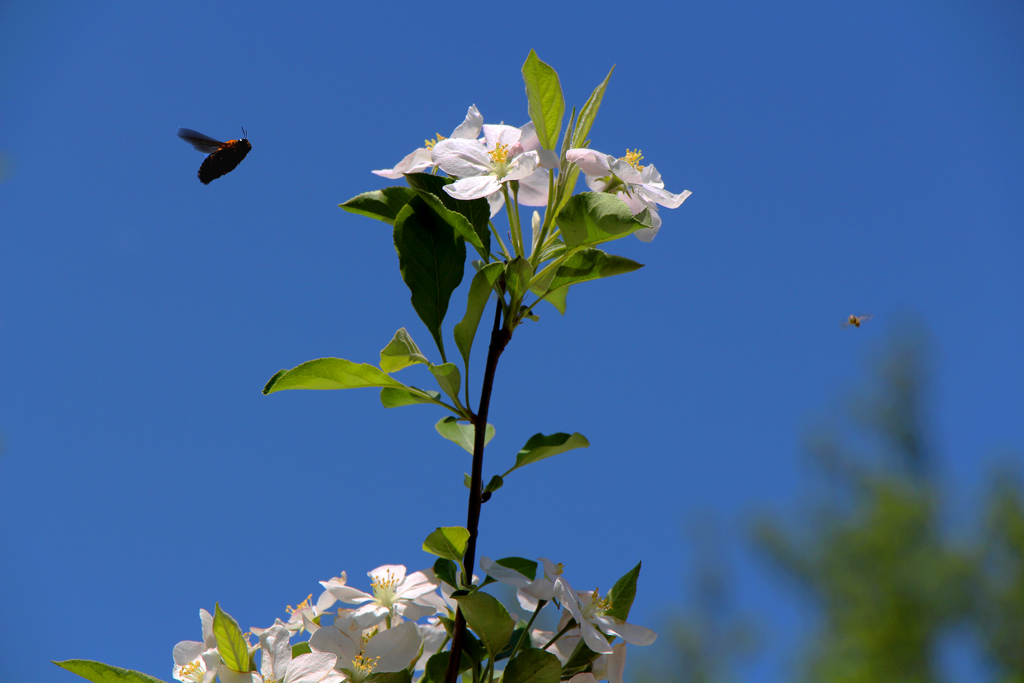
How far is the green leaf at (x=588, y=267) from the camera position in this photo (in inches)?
35.5

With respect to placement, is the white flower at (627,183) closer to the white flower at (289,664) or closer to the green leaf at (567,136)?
the green leaf at (567,136)

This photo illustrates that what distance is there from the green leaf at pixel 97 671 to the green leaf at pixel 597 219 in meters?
0.78

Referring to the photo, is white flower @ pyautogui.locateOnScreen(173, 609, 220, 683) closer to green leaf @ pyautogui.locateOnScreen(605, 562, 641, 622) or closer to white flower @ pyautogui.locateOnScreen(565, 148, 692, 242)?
green leaf @ pyautogui.locateOnScreen(605, 562, 641, 622)

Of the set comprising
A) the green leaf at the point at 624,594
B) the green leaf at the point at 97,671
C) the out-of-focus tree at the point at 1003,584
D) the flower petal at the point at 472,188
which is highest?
the out-of-focus tree at the point at 1003,584

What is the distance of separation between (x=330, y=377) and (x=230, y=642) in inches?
13.5

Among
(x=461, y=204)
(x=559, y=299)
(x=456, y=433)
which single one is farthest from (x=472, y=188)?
(x=456, y=433)

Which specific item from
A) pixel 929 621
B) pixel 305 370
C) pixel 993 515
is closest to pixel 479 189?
pixel 305 370

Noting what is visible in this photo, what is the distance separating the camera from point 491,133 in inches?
41.9

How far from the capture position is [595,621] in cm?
92

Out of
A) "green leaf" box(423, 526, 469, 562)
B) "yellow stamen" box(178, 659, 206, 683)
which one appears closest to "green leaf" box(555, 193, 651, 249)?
"green leaf" box(423, 526, 469, 562)

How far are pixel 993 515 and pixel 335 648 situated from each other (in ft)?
49.1

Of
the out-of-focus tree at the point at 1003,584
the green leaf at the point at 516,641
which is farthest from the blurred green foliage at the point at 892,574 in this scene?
the green leaf at the point at 516,641

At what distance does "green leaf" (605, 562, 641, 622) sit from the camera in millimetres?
955

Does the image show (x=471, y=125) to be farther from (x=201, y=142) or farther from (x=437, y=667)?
(x=437, y=667)
